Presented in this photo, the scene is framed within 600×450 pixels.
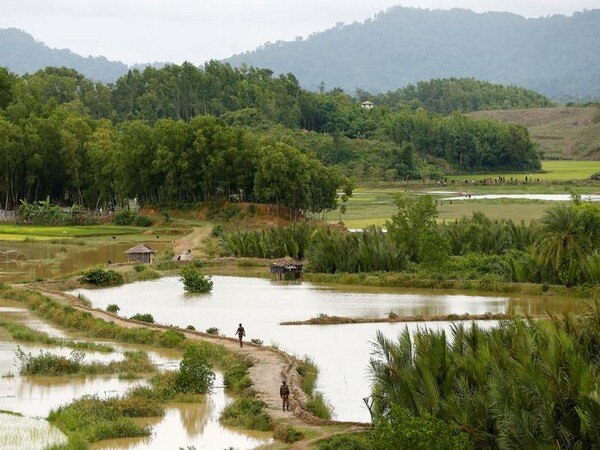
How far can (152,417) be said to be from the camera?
24.0 m

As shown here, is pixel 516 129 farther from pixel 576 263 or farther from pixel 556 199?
pixel 576 263

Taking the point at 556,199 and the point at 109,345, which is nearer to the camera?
the point at 109,345

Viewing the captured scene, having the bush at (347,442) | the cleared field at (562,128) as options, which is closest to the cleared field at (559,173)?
the cleared field at (562,128)

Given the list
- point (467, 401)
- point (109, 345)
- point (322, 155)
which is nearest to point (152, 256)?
point (109, 345)

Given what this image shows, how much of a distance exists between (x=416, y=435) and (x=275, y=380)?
939cm

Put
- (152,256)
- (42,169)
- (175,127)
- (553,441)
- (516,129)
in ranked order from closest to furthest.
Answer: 1. (553,441)
2. (152,256)
3. (175,127)
4. (42,169)
5. (516,129)

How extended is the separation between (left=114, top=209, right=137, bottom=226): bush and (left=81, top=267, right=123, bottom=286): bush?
27149mm

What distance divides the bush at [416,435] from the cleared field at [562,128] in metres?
128

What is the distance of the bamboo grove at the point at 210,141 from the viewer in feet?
242

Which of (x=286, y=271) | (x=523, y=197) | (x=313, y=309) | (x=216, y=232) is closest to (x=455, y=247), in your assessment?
(x=286, y=271)

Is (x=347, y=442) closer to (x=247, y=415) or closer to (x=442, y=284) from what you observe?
(x=247, y=415)

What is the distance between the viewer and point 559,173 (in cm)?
11800

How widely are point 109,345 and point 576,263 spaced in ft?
54.1

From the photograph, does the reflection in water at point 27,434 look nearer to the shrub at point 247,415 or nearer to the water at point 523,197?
the shrub at point 247,415
